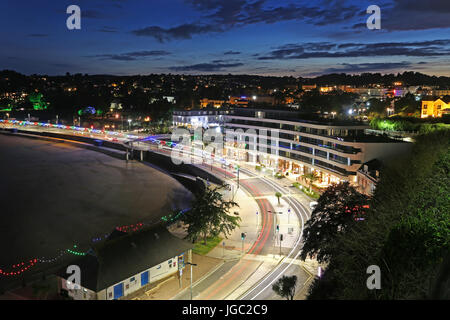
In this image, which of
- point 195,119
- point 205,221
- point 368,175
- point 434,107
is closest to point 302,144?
point 368,175

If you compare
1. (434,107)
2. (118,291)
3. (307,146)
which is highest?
(434,107)

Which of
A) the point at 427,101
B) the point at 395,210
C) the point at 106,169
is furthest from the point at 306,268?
the point at 427,101

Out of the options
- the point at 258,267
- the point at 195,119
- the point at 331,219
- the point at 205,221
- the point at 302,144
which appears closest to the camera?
the point at 258,267

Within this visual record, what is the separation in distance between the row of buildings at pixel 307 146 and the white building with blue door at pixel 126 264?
19.6 metres

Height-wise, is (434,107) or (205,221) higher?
(434,107)

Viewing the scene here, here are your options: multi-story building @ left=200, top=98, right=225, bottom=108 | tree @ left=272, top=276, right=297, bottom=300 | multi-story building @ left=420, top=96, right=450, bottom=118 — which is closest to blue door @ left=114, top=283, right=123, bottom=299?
tree @ left=272, top=276, right=297, bottom=300

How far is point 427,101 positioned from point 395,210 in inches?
2184

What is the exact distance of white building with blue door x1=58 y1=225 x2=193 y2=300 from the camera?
16.6 m

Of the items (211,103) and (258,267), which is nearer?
(258,267)

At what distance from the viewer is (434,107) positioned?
203 ft

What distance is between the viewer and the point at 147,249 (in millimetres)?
18938

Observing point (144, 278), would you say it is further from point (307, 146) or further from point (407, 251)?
point (307, 146)

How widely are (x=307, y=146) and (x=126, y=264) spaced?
32.3 metres

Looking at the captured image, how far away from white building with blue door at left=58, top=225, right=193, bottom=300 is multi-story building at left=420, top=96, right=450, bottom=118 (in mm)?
57199
